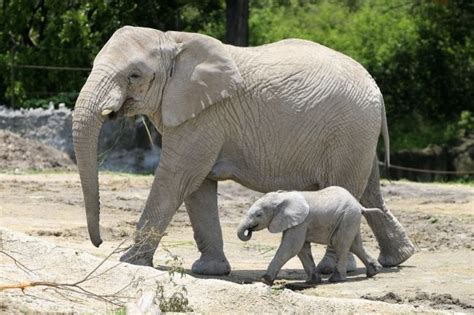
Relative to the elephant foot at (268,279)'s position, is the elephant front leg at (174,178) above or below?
above

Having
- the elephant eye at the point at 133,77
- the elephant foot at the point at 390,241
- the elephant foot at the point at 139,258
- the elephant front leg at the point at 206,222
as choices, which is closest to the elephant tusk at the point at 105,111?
the elephant eye at the point at 133,77

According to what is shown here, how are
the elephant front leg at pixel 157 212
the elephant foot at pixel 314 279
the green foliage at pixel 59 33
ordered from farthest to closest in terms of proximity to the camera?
the green foliage at pixel 59 33
the elephant front leg at pixel 157 212
the elephant foot at pixel 314 279

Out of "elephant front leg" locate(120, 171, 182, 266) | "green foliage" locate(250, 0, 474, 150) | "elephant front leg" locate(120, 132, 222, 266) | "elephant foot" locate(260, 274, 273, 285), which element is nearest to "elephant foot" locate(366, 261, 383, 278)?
"elephant foot" locate(260, 274, 273, 285)

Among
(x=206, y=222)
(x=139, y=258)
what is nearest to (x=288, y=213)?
(x=206, y=222)

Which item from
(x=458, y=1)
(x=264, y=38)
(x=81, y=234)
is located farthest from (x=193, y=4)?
(x=81, y=234)

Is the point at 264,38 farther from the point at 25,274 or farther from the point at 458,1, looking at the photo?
the point at 25,274

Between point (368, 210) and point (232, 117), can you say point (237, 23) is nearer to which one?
point (232, 117)

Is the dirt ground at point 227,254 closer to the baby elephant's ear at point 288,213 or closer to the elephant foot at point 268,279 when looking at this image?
the elephant foot at point 268,279

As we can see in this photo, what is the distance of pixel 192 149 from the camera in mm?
11375

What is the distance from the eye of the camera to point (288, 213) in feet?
35.2

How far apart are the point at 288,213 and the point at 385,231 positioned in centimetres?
195

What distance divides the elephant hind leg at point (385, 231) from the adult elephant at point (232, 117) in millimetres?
470

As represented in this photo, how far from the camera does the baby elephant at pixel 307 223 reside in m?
10.8

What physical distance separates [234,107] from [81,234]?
259cm
